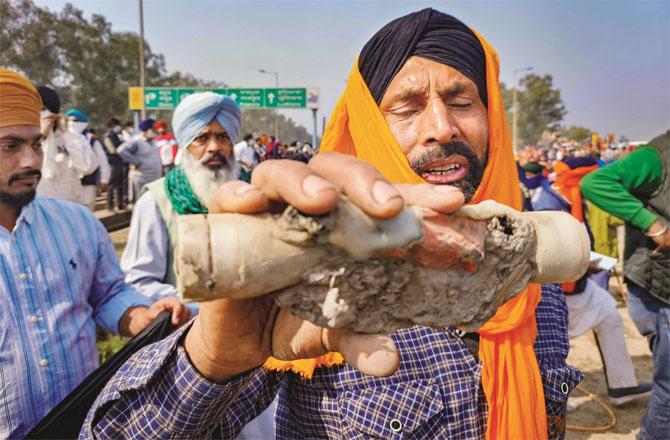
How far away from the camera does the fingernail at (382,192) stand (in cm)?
84

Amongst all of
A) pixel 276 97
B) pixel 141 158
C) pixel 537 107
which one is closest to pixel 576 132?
pixel 537 107

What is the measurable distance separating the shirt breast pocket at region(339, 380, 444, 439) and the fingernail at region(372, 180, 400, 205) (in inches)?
31.5

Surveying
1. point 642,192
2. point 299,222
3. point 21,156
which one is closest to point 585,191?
point 642,192

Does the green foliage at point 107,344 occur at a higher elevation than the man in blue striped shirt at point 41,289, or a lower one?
lower

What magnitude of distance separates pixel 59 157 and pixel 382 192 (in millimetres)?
6255

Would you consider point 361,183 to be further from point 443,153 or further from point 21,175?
point 21,175

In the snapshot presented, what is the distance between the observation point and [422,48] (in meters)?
1.67

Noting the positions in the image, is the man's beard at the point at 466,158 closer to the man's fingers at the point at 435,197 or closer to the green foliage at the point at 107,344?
the man's fingers at the point at 435,197

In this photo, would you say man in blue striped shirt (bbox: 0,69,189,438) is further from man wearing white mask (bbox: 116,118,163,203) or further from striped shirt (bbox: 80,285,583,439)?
man wearing white mask (bbox: 116,118,163,203)

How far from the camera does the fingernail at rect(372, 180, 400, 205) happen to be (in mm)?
842

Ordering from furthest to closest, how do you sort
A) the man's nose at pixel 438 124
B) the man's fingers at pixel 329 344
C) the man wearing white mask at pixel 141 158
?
the man wearing white mask at pixel 141 158 < the man's nose at pixel 438 124 < the man's fingers at pixel 329 344

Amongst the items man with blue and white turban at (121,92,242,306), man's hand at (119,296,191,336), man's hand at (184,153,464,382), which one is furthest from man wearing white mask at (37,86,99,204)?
man's hand at (184,153,464,382)

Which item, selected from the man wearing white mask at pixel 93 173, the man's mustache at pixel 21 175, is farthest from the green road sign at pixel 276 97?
the man's mustache at pixel 21 175

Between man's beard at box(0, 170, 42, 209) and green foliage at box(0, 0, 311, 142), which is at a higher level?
green foliage at box(0, 0, 311, 142)
